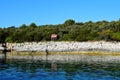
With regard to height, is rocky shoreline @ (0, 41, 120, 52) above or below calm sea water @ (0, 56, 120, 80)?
above

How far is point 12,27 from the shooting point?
419ft

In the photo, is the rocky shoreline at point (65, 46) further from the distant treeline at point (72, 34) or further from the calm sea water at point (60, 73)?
the calm sea water at point (60, 73)

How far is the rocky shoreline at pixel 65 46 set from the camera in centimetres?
9106

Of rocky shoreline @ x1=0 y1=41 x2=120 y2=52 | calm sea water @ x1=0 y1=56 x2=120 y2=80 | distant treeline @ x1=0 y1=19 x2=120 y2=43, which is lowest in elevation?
calm sea water @ x1=0 y1=56 x2=120 y2=80

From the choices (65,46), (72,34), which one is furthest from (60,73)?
(72,34)

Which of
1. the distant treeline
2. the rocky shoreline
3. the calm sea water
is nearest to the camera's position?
the calm sea water

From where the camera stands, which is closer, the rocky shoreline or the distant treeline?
the rocky shoreline

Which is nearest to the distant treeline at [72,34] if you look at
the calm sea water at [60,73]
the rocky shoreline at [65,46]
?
the rocky shoreline at [65,46]

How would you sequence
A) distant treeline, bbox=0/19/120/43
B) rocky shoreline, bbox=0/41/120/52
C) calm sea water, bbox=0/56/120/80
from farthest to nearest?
distant treeline, bbox=0/19/120/43
rocky shoreline, bbox=0/41/120/52
calm sea water, bbox=0/56/120/80

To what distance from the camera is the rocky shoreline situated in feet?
299

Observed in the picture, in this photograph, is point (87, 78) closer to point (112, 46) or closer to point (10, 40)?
point (112, 46)

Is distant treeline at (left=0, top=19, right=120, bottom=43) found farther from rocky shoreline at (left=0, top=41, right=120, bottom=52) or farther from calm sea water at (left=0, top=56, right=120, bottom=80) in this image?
calm sea water at (left=0, top=56, right=120, bottom=80)

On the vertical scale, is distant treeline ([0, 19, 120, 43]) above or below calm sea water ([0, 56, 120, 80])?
above

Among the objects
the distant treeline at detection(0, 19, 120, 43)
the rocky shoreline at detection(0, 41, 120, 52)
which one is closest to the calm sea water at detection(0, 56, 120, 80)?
the rocky shoreline at detection(0, 41, 120, 52)
